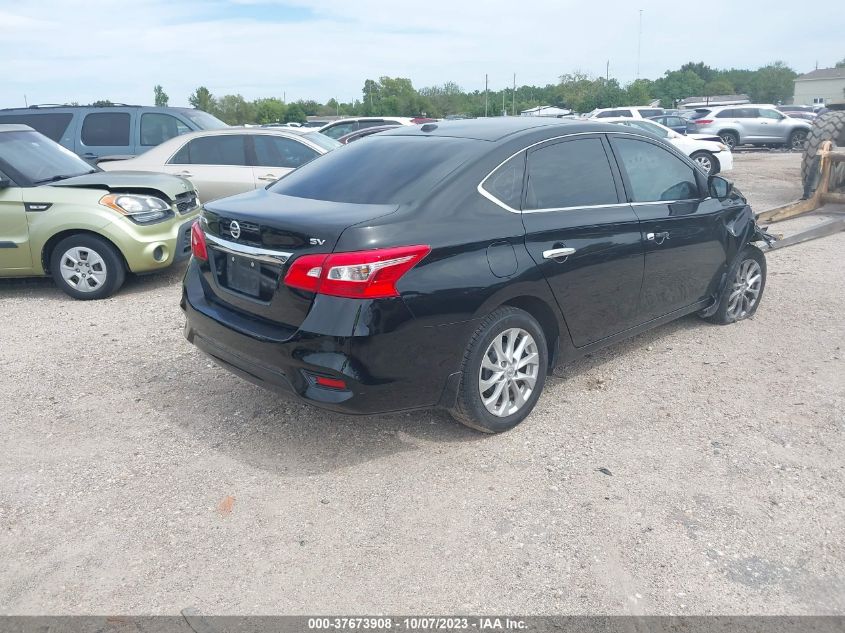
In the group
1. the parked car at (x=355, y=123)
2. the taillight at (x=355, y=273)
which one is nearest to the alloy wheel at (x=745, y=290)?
the taillight at (x=355, y=273)

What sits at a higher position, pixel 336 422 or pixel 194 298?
pixel 194 298

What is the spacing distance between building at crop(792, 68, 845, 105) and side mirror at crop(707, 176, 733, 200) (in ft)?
318

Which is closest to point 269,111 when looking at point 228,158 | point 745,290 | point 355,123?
point 355,123

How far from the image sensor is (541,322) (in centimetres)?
417

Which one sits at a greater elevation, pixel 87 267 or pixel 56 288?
pixel 87 267

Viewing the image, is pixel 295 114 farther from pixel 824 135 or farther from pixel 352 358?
pixel 352 358

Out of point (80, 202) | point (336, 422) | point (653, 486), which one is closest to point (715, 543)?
point (653, 486)

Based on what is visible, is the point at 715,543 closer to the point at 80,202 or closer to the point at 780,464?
the point at 780,464

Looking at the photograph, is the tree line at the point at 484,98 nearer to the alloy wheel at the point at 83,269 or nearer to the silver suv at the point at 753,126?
the silver suv at the point at 753,126

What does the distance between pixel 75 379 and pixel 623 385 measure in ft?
12.3

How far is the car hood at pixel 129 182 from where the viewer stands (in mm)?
7027

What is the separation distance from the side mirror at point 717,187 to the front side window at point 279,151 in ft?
17.0

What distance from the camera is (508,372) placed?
156 inches

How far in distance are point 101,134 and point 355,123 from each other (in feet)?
29.7
